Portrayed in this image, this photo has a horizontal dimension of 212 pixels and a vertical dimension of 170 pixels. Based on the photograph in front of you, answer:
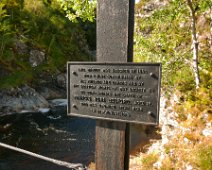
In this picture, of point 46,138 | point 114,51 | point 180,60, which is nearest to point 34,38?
point 46,138

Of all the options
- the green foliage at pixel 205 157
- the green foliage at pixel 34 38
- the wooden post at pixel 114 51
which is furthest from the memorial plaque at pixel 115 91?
the green foliage at pixel 34 38

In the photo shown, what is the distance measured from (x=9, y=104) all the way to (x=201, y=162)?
2462cm

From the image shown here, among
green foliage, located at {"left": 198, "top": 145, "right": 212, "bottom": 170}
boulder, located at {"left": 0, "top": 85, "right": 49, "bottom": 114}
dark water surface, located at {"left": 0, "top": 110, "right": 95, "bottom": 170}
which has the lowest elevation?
dark water surface, located at {"left": 0, "top": 110, "right": 95, "bottom": 170}

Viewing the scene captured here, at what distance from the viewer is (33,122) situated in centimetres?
2367

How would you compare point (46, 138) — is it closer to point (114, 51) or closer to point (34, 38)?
point (114, 51)

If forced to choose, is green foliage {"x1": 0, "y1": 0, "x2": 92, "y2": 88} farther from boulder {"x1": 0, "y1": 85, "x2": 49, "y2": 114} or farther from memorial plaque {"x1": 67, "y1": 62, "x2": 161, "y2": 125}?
memorial plaque {"x1": 67, "y1": 62, "x2": 161, "y2": 125}

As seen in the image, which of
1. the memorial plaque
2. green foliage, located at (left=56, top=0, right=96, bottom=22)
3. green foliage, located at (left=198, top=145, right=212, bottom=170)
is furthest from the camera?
green foliage, located at (left=56, top=0, right=96, bottom=22)

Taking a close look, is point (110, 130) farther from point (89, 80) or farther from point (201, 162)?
point (201, 162)

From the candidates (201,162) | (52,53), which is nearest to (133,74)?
(201,162)

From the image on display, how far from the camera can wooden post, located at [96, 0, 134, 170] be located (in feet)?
13.6

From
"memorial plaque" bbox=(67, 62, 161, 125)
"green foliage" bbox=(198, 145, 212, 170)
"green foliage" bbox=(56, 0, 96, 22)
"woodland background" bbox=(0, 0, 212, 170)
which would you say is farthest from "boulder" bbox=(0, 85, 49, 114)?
"memorial plaque" bbox=(67, 62, 161, 125)

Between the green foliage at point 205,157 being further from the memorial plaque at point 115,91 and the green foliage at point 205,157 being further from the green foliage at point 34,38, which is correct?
the green foliage at point 34,38

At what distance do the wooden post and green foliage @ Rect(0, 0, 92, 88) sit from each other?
28.5 meters

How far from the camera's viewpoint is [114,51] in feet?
13.9
